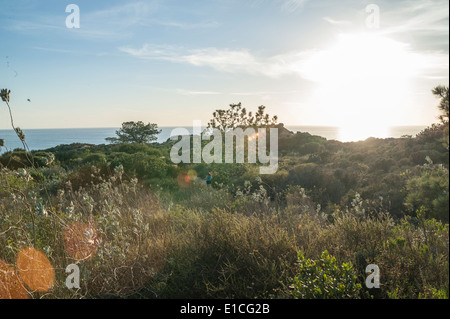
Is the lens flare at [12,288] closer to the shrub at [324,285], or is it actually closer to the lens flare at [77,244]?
the lens flare at [77,244]

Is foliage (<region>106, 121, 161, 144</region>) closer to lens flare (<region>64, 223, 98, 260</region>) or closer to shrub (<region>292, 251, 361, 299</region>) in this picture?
lens flare (<region>64, 223, 98, 260</region>)

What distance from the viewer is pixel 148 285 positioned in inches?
134

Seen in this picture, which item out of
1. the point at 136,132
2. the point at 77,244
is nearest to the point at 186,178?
the point at 77,244

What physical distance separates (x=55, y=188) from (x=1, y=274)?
612 cm

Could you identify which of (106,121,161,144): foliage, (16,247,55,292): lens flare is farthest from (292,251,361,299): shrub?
(106,121,161,144): foliage

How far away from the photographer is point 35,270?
11.2 feet

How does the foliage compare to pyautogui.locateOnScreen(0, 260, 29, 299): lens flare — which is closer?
pyautogui.locateOnScreen(0, 260, 29, 299): lens flare

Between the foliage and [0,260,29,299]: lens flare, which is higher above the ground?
the foliage

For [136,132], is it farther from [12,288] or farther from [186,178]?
[12,288]

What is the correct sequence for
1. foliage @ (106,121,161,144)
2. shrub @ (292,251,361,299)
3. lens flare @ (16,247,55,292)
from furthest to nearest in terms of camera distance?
foliage @ (106,121,161,144) < lens flare @ (16,247,55,292) < shrub @ (292,251,361,299)

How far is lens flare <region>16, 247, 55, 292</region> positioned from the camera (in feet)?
10.9

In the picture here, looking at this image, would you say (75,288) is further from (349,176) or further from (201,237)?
(349,176)

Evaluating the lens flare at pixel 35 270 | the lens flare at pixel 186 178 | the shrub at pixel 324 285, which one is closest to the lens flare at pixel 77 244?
the lens flare at pixel 35 270
